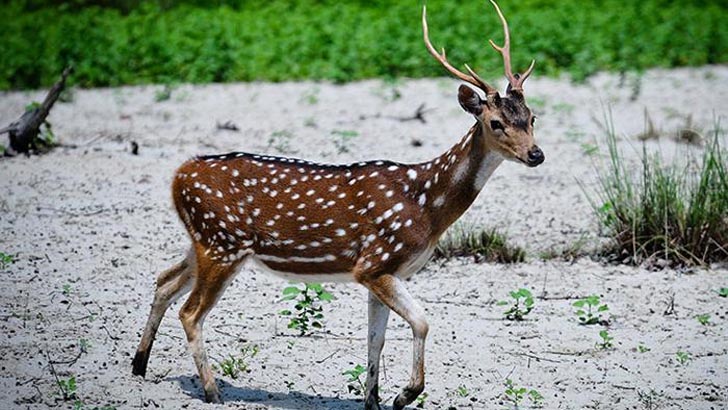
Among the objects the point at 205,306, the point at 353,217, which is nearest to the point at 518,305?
the point at 353,217

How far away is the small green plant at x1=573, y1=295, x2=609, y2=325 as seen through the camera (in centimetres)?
796

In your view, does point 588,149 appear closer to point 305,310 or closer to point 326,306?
point 326,306

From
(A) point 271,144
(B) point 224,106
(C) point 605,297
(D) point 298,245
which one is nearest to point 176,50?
(B) point 224,106

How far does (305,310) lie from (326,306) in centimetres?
39

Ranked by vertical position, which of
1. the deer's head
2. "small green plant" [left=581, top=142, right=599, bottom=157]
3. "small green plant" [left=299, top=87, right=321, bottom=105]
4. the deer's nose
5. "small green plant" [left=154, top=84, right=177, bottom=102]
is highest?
the deer's head

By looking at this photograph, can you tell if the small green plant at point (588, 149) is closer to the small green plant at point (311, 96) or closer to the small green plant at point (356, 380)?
the small green plant at point (311, 96)

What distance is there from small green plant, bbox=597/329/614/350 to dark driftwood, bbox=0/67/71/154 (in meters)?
5.10

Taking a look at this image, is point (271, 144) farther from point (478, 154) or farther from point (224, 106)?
point (478, 154)

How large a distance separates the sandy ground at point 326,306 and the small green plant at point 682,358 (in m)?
0.04

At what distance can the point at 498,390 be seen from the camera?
22.9ft

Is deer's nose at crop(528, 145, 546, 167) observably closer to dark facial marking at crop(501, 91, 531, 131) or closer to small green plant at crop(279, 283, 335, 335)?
dark facial marking at crop(501, 91, 531, 131)

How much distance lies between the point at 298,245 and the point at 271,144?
197 inches

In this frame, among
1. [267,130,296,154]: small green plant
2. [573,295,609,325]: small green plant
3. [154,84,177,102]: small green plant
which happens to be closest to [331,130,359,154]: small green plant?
[267,130,296,154]: small green plant

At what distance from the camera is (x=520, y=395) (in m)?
6.91
